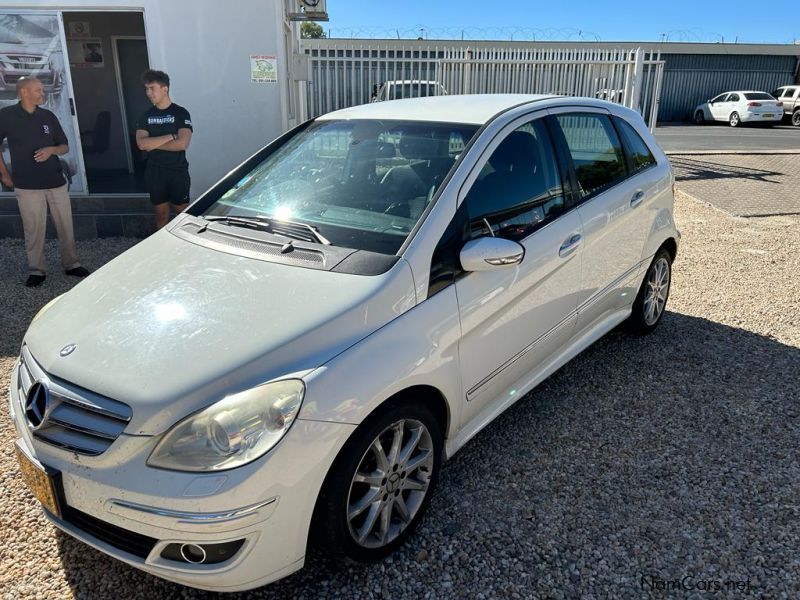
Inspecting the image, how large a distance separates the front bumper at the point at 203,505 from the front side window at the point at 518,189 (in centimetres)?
129

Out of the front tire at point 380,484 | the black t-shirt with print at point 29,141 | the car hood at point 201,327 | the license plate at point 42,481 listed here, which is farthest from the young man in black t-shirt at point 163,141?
the front tire at point 380,484

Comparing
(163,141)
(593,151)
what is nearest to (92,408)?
(593,151)

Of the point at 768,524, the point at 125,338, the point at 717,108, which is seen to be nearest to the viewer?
the point at 125,338

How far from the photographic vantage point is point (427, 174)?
2994 millimetres

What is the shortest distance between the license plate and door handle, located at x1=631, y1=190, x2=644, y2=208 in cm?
349

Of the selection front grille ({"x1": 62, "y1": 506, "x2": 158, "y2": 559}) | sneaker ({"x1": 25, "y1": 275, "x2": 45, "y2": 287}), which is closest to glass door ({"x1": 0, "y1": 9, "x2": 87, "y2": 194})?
sneaker ({"x1": 25, "y1": 275, "x2": 45, "y2": 287})

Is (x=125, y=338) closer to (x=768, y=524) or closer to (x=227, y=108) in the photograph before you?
(x=768, y=524)

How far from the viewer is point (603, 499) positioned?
298cm

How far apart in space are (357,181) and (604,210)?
1.53m

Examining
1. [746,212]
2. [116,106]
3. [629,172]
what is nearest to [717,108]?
[746,212]

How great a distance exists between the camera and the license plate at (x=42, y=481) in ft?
7.19

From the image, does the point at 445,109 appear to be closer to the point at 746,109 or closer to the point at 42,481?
the point at 42,481

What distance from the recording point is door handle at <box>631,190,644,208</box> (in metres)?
4.08

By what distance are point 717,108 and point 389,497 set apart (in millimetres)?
32018
